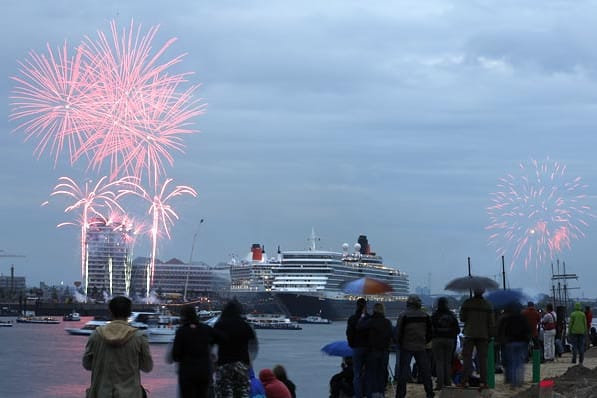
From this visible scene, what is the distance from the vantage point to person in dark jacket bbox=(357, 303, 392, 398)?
13.4 m

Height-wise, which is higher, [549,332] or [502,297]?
[502,297]

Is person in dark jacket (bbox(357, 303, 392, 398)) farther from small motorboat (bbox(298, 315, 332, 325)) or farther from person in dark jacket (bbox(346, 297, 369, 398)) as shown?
small motorboat (bbox(298, 315, 332, 325))

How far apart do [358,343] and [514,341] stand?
351cm

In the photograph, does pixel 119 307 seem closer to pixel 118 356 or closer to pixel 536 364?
pixel 118 356

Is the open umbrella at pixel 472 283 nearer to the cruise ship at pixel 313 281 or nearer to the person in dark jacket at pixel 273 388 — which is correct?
the person in dark jacket at pixel 273 388

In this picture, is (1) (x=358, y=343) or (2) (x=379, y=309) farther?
(1) (x=358, y=343)

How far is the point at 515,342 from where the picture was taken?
16.1 metres

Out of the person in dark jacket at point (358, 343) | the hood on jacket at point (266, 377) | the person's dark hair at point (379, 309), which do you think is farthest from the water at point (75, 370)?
the hood on jacket at point (266, 377)

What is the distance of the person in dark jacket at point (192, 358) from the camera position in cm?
1038

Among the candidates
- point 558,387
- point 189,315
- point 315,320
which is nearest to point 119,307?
point 189,315

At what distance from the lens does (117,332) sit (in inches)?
324

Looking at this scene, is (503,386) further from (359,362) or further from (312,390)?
(312,390)

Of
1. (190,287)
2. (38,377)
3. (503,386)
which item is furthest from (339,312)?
(503,386)

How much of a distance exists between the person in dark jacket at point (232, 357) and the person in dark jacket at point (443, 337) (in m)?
4.19
